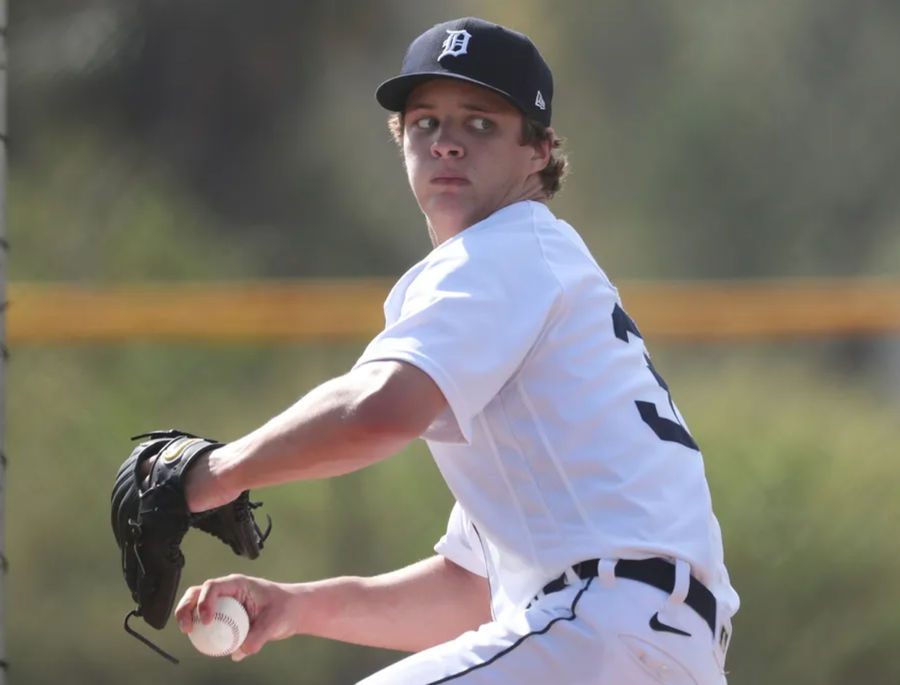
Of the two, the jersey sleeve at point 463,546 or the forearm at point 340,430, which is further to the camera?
the jersey sleeve at point 463,546

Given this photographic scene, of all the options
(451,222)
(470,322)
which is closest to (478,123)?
(451,222)

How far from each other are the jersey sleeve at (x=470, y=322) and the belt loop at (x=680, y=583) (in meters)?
0.40

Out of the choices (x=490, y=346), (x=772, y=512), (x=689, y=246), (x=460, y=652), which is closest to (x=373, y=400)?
(x=490, y=346)

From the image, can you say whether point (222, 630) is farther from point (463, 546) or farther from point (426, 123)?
point (426, 123)

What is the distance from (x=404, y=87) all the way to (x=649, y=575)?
102 centimetres

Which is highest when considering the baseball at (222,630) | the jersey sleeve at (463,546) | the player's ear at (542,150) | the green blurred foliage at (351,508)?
the player's ear at (542,150)

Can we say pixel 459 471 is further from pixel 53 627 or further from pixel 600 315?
pixel 53 627

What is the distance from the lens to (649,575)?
2.32 metres

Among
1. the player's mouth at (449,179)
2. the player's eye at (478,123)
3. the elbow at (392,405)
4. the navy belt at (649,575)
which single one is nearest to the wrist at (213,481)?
the elbow at (392,405)

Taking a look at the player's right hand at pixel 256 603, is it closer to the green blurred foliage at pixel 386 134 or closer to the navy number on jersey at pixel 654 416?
the navy number on jersey at pixel 654 416

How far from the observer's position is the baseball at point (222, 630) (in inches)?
102

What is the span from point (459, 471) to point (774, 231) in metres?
5.67

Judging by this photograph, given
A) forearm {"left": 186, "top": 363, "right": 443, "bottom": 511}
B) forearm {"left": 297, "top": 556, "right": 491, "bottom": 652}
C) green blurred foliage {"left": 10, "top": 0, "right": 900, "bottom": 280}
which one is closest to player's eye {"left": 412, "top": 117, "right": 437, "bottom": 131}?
forearm {"left": 186, "top": 363, "right": 443, "bottom": 511}

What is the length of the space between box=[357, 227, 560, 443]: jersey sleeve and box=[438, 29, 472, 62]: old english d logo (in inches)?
16.2
